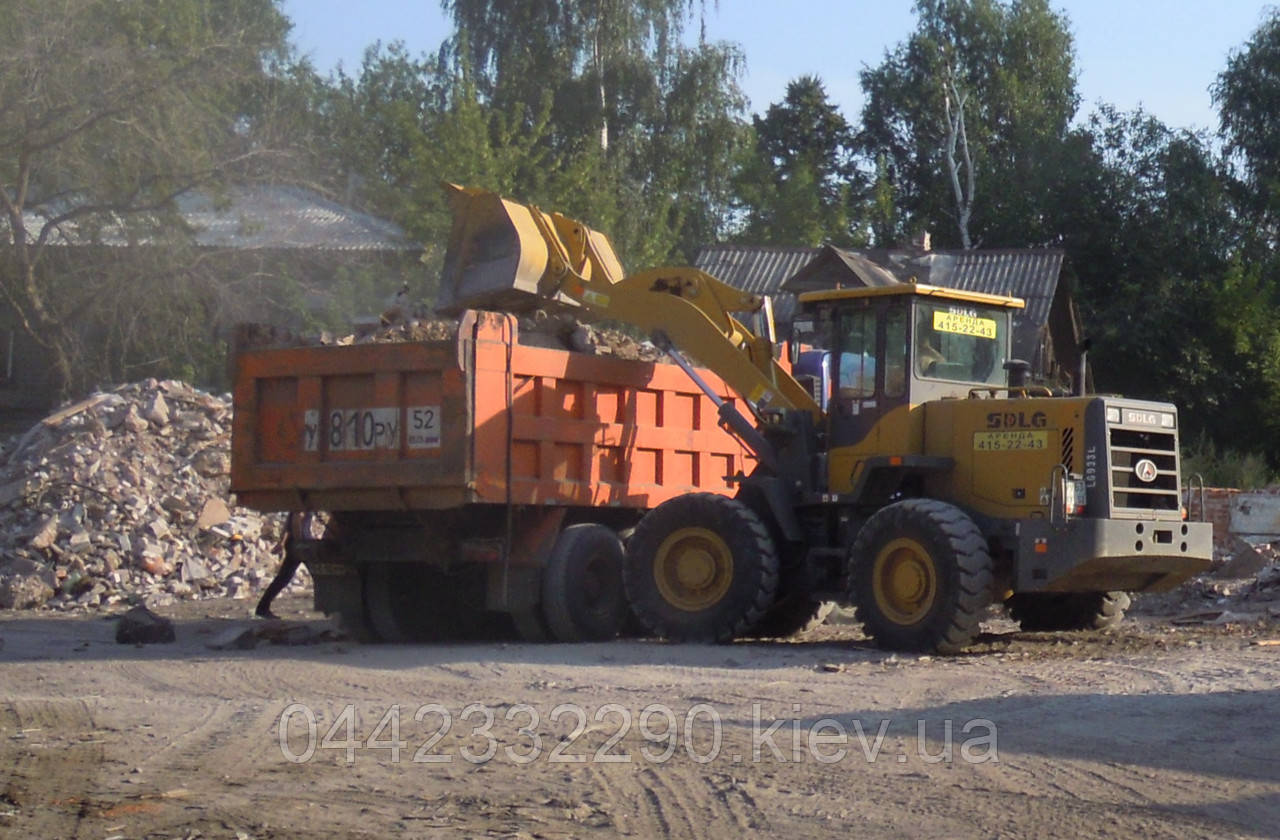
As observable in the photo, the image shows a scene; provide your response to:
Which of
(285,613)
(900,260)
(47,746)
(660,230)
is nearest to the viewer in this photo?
(47,746)

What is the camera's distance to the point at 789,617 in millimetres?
13523

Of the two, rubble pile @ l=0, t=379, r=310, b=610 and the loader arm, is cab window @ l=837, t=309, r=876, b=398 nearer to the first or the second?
the loader arm

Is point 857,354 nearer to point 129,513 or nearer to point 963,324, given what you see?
point 963,324

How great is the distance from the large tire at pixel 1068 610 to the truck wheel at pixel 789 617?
161 cm

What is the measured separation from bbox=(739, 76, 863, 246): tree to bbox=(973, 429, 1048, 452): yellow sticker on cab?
37.0 metres

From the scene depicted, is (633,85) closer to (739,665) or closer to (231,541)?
(231,541)

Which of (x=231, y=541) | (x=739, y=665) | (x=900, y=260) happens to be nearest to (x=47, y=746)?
(x=739, y=665)

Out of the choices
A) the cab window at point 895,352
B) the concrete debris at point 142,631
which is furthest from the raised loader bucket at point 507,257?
the concrete debris at point 142,631

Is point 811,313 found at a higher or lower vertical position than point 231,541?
higher

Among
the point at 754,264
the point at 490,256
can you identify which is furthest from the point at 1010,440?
the point at 754,264

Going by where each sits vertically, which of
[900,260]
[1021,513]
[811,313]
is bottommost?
[1021,513]

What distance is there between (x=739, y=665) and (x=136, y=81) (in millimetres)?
21423

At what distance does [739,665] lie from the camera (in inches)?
449

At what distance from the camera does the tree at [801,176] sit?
164 ft
